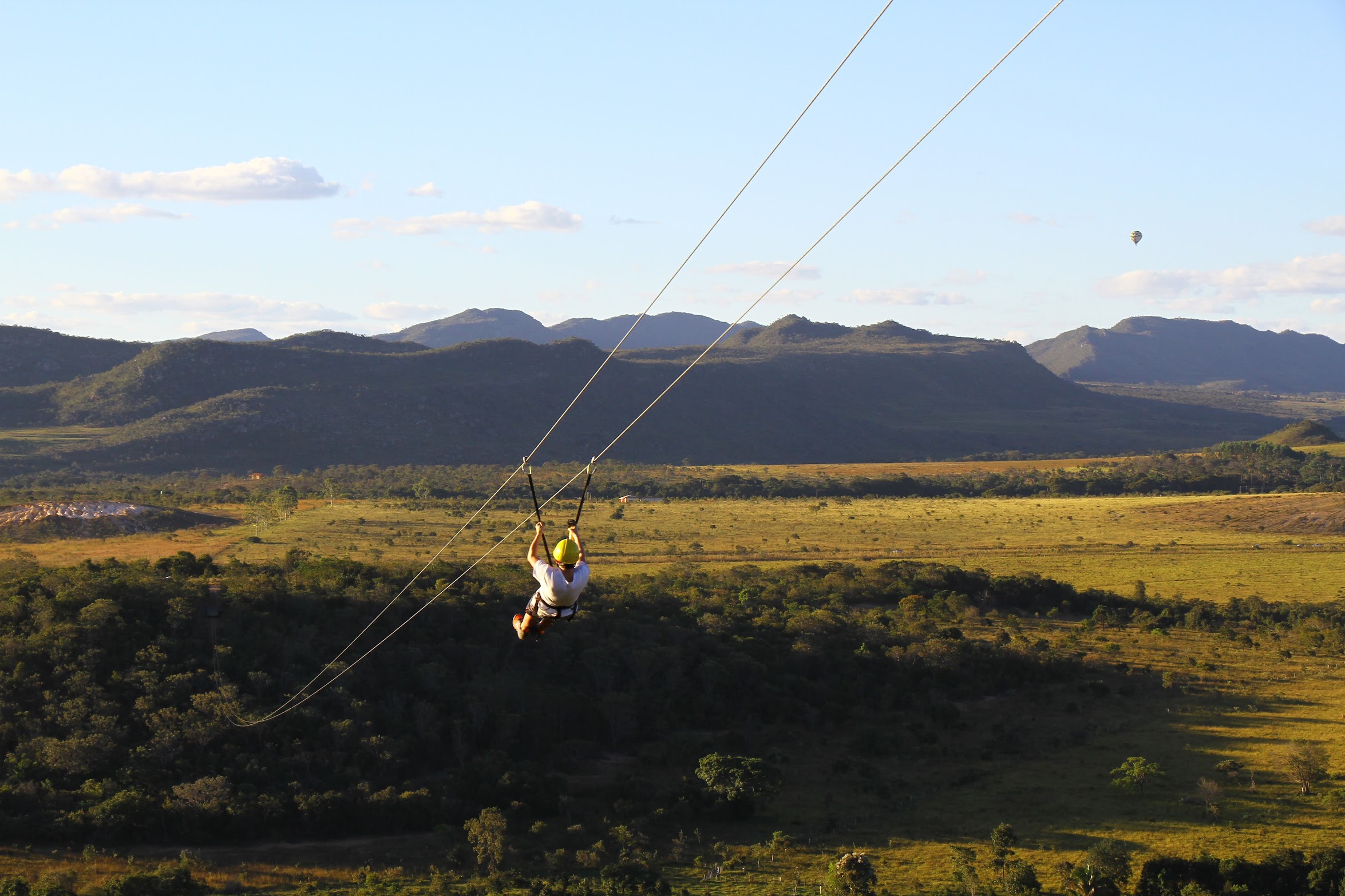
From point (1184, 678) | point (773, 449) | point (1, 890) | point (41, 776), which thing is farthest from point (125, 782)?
point (773, 449)

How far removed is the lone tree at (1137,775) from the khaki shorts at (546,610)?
2299 centimetres

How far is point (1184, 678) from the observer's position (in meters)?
43.6

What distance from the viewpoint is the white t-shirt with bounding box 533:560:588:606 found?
14641mm

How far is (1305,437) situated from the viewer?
524 feet

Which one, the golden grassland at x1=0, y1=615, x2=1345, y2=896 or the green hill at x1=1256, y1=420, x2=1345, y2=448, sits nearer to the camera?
the golden grassland at x1=0, y1=615, x2=1345, y2=896

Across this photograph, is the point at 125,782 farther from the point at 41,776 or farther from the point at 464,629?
the point at 464,629

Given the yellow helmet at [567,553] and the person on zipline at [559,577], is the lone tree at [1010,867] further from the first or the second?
the yellow helmet at [567,553]

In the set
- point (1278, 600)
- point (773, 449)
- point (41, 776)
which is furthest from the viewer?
point (773, 449)

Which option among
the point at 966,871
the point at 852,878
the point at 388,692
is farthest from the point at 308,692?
the point at 966,871

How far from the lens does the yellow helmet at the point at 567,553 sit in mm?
14391

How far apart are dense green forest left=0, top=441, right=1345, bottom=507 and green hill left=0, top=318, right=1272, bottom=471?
12465 millimetres

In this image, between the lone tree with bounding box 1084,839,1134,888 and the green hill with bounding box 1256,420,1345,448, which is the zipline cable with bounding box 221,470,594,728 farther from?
the green hill with bounding box 1256,420,1345,448

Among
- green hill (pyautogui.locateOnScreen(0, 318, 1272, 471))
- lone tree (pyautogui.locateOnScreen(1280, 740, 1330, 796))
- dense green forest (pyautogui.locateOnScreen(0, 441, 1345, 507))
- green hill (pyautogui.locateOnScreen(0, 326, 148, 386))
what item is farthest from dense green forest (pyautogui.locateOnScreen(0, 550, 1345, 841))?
green hill (pyautogui.locateOnScreen(0, 326, 148, 386))

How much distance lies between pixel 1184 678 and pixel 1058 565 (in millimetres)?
23604
